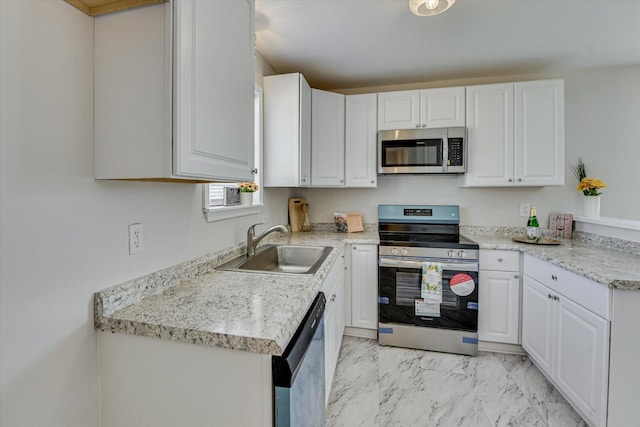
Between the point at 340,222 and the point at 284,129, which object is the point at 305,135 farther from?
the point at 340,222

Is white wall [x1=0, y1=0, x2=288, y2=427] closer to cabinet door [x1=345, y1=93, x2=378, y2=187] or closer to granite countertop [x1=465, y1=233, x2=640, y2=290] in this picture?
cabinet door [x1=345, y1=93, x2=378, y2=187]

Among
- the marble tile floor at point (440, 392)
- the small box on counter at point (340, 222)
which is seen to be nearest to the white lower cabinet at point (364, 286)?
the marble tile floor at point (440, 392)

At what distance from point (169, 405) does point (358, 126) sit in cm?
246

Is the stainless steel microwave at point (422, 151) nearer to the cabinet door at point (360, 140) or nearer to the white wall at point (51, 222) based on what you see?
the cabinet door at point (360, 140)

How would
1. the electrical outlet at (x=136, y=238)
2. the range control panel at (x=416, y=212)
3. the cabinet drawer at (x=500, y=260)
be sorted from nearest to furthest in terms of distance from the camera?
the electrical outlet at (x=136, y=238) < the cabinet drawer at (x=500, y=260) < the range control panel at (x=416, y=212)

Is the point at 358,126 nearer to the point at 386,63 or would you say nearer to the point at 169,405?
the point at 386,63

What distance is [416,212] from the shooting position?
2865 mm

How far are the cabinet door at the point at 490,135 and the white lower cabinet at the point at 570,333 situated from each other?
76 cm

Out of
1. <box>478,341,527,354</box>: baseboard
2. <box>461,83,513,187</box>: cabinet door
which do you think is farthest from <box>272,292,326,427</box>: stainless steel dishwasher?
<box>461,83,513,187</box>: cabinet door

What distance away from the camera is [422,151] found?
254 cm

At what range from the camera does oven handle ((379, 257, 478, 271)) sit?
88.1 inches

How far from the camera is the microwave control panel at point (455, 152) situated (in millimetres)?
2473

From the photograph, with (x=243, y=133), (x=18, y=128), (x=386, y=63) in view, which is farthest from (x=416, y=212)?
(x=18, y=128)

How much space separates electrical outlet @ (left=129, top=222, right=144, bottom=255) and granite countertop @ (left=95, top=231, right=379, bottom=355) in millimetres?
114
